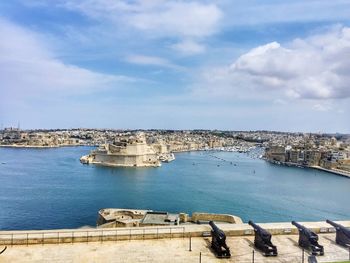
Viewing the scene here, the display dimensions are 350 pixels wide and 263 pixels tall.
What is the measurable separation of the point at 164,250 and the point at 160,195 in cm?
2543

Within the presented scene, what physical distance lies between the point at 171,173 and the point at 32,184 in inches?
754

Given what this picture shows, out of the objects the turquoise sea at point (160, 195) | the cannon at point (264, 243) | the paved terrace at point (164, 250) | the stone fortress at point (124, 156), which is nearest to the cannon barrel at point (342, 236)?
the paved terrace at point (164, 250)

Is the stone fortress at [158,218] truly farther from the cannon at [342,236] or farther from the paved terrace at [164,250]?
the cannon at [342,236]

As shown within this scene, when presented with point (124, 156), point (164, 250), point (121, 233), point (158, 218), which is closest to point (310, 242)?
point (164, 250)

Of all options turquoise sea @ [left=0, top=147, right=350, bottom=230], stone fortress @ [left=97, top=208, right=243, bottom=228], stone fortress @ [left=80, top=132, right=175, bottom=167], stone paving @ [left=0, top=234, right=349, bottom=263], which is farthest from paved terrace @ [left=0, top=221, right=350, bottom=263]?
stone fortress @ [left=80, top=132, right=175, bottom=167]

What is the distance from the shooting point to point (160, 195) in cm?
3356

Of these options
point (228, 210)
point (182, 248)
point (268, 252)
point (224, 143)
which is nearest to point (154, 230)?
point (182, 248)

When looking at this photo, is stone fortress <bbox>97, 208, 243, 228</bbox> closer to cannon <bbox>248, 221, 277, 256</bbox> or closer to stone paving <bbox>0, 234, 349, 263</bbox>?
stone paving <bbox>0, 234, 349, 263</bbox>

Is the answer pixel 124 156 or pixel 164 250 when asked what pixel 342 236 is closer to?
pixel 164 250

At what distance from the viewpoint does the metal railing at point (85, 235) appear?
8.40 metres

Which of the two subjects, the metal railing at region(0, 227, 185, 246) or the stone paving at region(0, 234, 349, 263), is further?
the metal railing at region(0, 227, 185, 246)

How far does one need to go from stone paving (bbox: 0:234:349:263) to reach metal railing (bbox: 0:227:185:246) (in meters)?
0.15

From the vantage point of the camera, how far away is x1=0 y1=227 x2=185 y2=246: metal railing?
8398 mm

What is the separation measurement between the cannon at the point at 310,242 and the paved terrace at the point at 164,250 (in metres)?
0.16
